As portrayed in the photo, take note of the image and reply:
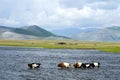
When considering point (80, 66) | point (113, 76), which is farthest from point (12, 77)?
point (80, 66)

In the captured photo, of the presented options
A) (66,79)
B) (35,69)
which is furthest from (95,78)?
(35,69)

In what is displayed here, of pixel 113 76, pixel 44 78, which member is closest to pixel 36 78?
pixel 44 78

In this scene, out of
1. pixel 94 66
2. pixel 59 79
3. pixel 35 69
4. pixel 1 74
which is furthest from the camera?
pixel 94 66

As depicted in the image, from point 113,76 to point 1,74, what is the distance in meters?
14.9

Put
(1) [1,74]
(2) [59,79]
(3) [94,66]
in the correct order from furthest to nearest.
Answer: (3) [94,66], (1) [1,74], (2) [59,79]

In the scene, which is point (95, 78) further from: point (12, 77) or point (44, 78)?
point (12, 77)

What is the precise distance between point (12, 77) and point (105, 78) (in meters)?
11.7

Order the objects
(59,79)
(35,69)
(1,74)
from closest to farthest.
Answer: (59,79)
(1,74)
(35,69)

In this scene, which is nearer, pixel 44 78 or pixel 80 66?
pixel 44 78

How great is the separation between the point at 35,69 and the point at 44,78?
12.2 m

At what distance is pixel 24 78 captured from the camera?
137 feet

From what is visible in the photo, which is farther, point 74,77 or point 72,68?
point 72,68

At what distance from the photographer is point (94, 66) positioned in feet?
192

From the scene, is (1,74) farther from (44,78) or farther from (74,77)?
(74,77)
